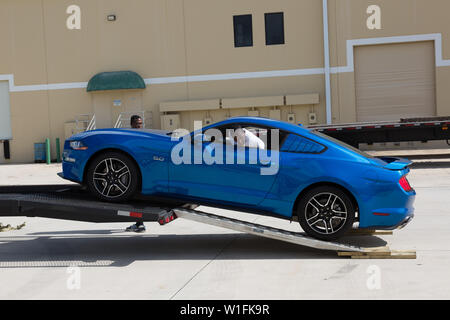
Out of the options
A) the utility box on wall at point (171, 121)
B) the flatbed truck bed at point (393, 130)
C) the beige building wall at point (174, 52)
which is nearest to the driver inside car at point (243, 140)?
the flatbed truck bed at point (393, 130)

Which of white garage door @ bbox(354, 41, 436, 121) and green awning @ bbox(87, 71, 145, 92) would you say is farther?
green awning @ bbox(87, 71, 145, 92)

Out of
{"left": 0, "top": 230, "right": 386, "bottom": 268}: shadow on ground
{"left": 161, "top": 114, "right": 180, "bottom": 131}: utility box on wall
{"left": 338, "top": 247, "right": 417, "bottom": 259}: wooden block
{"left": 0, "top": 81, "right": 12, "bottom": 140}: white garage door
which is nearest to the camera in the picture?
{"left": 338, "top": 247, "right": 417, "bottom": 259}: wooden block

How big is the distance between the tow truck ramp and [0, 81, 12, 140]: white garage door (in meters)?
22.0

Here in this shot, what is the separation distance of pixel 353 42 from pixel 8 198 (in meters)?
20.4

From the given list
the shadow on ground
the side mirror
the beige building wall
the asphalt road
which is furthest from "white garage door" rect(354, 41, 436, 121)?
the side mirror

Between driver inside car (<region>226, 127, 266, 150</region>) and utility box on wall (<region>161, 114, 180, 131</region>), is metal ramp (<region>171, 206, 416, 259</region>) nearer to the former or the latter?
driver inside car (<region>226, 127, 266, 150</region>)

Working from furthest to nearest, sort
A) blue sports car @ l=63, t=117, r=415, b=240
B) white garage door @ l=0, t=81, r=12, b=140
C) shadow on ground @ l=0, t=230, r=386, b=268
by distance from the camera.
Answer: white garage door @ l=0, t=81, r=12, b=140, shadow on ground @ l=0, t=230, r=386, b=268, blue sports car @ l=63, t=117, r=415, b=240

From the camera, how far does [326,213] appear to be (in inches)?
279

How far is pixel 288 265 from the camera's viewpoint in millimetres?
6719

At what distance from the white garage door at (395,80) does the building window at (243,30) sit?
4.59m

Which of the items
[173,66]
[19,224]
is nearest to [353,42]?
[173,66]

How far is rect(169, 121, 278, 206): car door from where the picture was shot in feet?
23.8

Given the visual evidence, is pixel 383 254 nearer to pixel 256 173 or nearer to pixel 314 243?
pixel 314 243

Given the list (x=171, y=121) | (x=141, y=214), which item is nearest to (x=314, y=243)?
(x=141, y=214)
